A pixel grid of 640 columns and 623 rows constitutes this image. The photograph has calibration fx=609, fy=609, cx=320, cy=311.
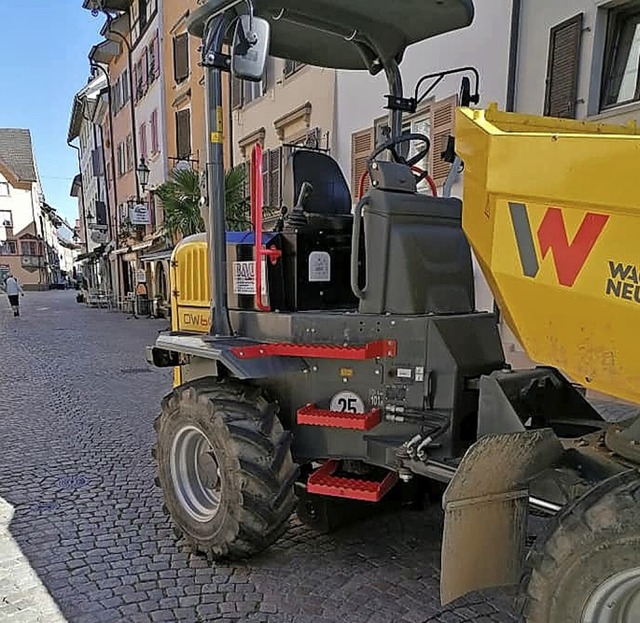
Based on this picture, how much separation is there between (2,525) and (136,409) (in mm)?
3381

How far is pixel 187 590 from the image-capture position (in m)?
3.18

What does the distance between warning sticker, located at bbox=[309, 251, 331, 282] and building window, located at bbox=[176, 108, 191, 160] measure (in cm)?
1786

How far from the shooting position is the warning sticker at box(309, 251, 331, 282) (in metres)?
3.56

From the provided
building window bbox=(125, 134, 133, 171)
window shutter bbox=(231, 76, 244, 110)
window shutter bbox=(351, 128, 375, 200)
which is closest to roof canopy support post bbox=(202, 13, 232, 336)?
window shutter bbox=(351, 128, 375, 200)

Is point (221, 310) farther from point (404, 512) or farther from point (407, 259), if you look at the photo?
point (404, 512)

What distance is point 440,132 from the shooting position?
906 cm

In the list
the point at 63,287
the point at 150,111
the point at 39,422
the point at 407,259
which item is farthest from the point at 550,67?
the point at 63,287

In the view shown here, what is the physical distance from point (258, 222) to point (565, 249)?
5.82ft

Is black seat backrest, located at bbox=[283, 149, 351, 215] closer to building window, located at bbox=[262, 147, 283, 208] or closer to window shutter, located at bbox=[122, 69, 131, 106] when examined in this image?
building window, located at bbox=[262, 147, 283, 208]

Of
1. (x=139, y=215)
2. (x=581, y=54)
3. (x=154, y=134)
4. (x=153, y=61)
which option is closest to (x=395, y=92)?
(x=581, y=54)

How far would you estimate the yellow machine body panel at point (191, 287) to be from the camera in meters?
3.98

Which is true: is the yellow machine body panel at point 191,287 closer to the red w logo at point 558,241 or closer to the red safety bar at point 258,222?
the red safety bar at point 258,222

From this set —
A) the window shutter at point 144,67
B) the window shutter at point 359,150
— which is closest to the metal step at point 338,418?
the window shutter at point 359,150

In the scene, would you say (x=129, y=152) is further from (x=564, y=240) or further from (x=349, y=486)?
(x=564, y=240)
